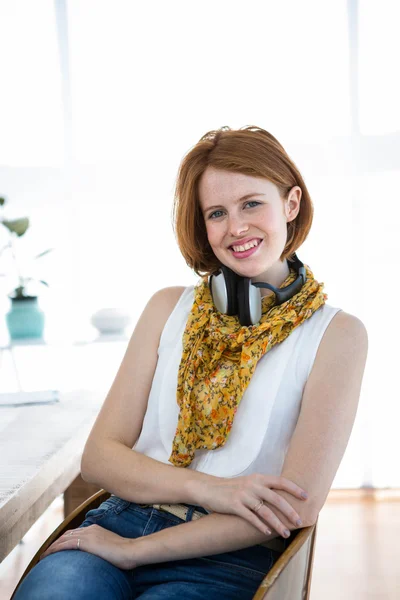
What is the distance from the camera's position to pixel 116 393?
1528 mm

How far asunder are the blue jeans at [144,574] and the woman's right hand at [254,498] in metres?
0.11

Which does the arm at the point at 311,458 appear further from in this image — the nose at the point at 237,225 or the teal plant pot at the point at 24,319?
the teal plant pot at the point at 24,319

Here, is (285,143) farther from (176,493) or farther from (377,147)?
(176,493)

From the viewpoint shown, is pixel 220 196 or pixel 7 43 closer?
pixel 220 196

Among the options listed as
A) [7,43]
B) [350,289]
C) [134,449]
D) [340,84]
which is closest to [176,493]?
[134,449]

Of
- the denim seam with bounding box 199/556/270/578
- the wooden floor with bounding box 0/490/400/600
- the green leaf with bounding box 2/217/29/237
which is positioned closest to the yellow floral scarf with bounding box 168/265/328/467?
the denim seam with bounding box 199/556/270/578

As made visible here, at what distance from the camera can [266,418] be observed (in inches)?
55.8

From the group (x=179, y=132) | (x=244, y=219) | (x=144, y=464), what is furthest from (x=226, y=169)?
(x=179, y=132)

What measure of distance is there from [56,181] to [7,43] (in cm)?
78

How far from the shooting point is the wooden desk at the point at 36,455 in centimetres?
129

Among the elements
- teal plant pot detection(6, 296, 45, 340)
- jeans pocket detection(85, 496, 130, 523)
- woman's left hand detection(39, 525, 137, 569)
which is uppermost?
woman's left hand detection(39, 525, 137, 569)

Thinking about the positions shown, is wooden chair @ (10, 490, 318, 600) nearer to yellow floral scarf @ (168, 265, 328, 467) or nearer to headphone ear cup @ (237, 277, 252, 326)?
yellow floral scarf @ (168, 265, 328, 467)

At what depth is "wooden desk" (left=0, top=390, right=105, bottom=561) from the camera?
1.29m

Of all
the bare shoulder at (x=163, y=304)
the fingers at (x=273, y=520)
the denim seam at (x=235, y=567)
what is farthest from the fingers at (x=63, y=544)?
the bare shoulder at (x=163, y=304)
